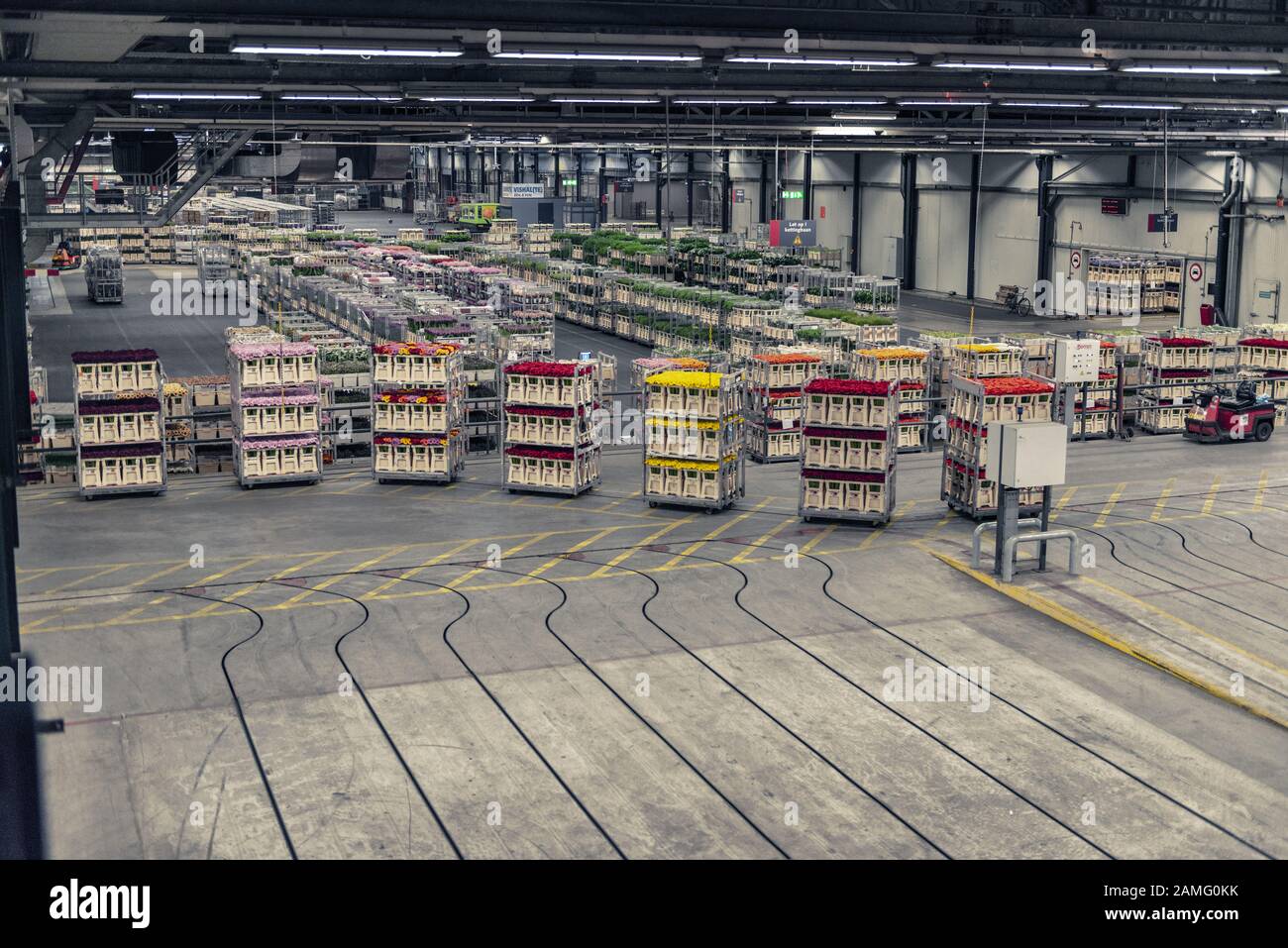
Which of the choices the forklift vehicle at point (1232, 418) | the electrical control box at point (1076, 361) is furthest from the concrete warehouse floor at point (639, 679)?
the forklift vehicle at point (1232, 418)

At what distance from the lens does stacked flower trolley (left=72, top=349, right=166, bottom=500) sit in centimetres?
1923

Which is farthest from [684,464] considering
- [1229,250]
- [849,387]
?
[1229,250]

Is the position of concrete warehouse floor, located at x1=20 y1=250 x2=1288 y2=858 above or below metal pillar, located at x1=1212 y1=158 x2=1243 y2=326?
below

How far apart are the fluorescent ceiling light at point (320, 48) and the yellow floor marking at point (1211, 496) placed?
1246 cm

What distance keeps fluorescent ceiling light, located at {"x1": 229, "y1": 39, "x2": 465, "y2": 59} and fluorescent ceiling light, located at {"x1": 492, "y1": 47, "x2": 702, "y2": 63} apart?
0.66 m

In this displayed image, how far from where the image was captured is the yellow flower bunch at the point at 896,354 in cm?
2328

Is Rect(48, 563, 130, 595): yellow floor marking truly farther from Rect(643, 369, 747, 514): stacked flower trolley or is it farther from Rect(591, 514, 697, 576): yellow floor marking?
Rect(643, 369, 747, 514): stacked flower trolley

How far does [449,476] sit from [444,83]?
618cm

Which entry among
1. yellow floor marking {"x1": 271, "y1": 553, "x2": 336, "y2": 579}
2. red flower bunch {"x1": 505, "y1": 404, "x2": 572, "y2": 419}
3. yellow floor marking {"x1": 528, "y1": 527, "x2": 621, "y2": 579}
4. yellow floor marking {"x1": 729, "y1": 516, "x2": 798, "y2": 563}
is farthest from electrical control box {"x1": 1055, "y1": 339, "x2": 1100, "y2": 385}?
yellow floor marking {"x1": 271, "y1": 553, "x2": 336, "y2": 579}

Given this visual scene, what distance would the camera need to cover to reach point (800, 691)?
487 inches

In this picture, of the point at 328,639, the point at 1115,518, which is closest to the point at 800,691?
the point at 328,639
